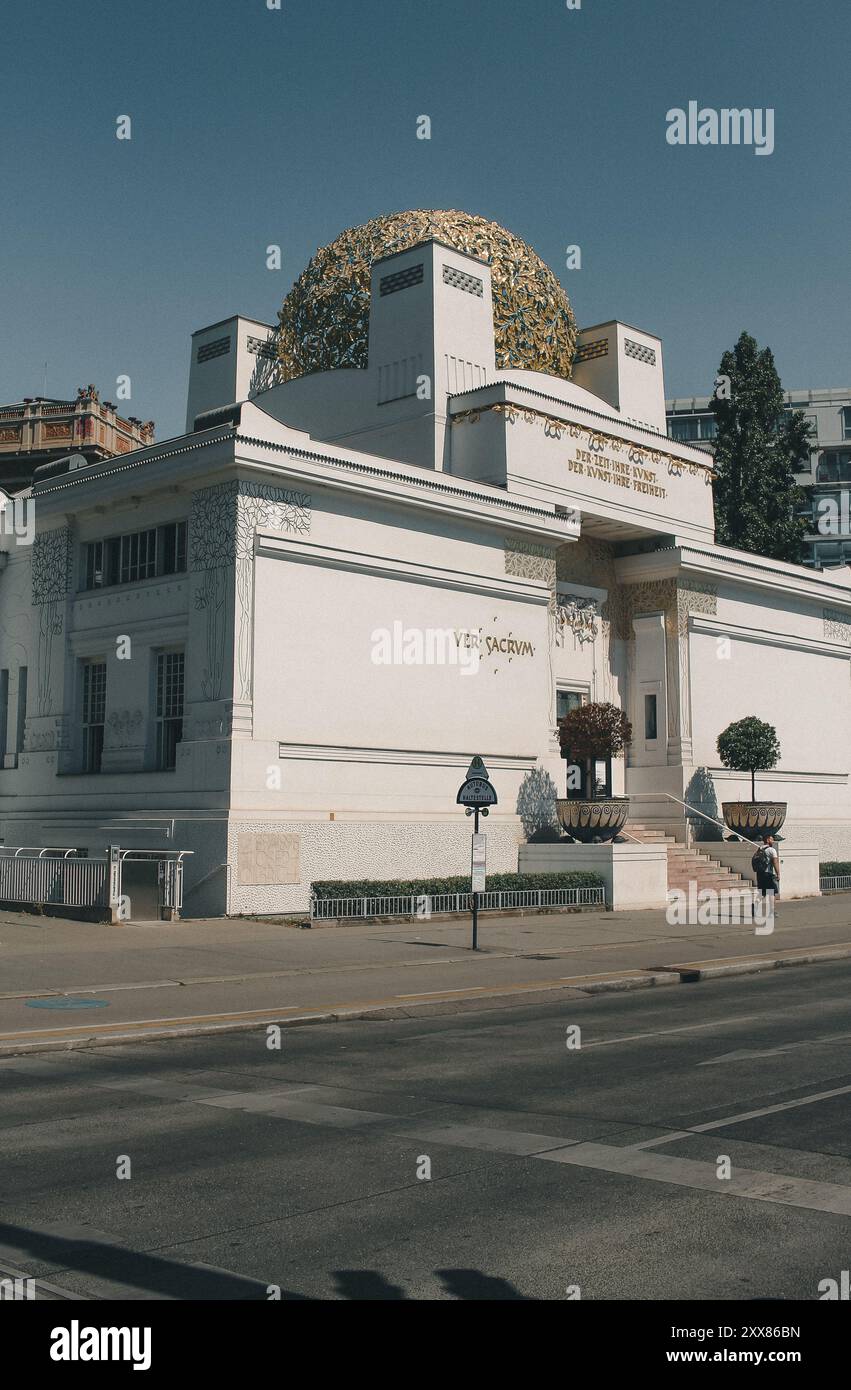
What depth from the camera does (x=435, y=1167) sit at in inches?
295

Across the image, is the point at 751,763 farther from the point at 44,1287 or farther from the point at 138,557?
the point at 44,1287

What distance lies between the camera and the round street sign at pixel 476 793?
20.4m

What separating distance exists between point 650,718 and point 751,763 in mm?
3233

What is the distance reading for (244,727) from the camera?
81.8 feet

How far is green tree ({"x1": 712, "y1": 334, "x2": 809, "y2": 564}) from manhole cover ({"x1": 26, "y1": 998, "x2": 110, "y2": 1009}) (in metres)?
46.4

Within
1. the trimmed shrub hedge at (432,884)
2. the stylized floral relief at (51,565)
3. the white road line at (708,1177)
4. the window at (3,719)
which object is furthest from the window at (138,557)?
the white road line at (708,1177)

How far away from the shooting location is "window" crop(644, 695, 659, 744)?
36.9 meters

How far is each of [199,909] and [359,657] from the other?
6.54m

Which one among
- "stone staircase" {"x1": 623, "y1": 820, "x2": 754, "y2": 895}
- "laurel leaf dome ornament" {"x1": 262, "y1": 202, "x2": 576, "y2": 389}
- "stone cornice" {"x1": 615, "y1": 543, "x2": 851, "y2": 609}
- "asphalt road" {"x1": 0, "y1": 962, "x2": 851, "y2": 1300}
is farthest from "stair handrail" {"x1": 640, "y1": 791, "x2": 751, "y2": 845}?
"asphalt road" {"x1": 0, "y1": 962, "x2": 851, "y2": 1300}

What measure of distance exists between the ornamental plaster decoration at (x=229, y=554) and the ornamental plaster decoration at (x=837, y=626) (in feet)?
76.2
